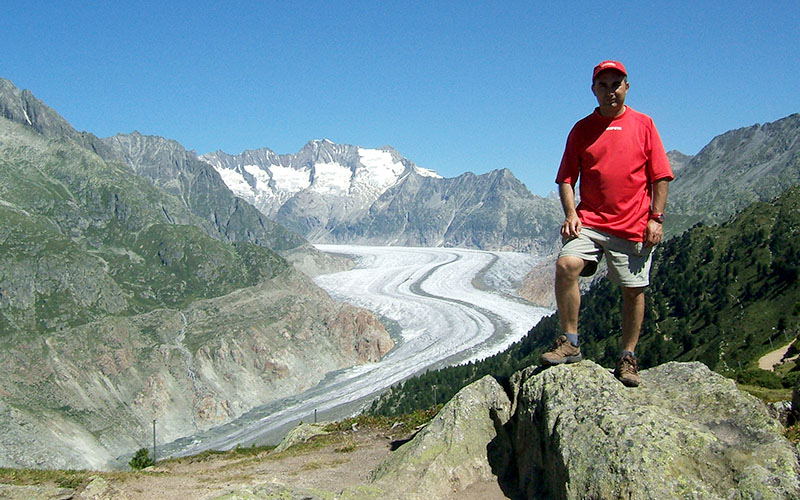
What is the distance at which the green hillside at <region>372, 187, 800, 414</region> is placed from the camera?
6794 cm

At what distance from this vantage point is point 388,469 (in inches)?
484

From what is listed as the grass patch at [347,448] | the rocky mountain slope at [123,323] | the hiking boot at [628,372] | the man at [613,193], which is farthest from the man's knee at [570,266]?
the rocky mountain slope at [123,323]

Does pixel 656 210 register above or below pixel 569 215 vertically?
below

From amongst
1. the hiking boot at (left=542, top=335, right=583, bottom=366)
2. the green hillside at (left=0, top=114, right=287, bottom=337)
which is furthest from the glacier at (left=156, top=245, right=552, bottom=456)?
the hiking boot at (left=542, top=335, right=583, bottom=366)

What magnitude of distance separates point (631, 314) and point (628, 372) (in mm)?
1184

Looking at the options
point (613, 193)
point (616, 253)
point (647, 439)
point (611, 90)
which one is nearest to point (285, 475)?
point (647, 439)

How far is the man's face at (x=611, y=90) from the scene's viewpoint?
10164mm

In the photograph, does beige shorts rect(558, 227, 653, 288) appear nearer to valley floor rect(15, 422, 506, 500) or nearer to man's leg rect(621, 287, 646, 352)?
man's leg rect(621, 287, 646, 352)

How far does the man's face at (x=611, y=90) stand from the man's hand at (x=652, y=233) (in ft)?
6.92

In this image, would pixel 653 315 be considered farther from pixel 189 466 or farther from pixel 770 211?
pixel 189 466

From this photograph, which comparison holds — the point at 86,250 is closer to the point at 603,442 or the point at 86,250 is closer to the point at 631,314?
the point at 631,314

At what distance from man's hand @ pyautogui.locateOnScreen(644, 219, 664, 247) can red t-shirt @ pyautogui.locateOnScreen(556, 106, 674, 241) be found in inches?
4.5

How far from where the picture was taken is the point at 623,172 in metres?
10.3

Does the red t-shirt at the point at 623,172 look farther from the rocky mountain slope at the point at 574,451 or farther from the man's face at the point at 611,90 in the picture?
the rocky mountain slope at the point at 574,451
